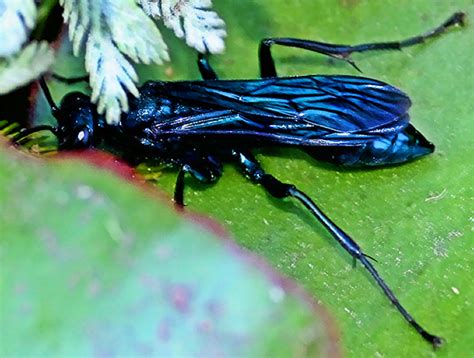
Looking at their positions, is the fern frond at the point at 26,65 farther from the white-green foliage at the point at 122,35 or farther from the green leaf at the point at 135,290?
the green leaf at the point at 135,290

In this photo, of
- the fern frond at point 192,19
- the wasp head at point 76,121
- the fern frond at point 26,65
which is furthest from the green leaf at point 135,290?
the wasp head at point 76,121

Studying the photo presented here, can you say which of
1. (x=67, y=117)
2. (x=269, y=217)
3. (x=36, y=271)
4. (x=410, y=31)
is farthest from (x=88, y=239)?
(x=410, y=31)

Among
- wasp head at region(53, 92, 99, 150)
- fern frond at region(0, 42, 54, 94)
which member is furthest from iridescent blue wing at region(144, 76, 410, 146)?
fern frond at region(0, 42, 54, 94)

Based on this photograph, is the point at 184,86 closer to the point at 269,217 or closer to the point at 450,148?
the point at 269,217

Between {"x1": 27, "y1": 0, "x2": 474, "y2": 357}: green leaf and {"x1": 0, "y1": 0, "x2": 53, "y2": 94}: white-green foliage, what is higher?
{"x1": 0, "y1": 0, "x2": 53, "y2": 94}: white-green foliage

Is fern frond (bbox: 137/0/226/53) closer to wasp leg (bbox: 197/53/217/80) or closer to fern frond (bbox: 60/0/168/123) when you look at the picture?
fern frond (bbox: 60/0/168/123)

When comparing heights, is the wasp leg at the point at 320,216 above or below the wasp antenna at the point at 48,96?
below

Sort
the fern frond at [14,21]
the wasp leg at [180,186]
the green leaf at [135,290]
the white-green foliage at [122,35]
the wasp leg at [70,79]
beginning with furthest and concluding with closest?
the wasp leg at [70,79], the wasp leg at [180,186], the white-green foliage at [122,35], the fern frond at [14,21], the green leaf at [135,290]
